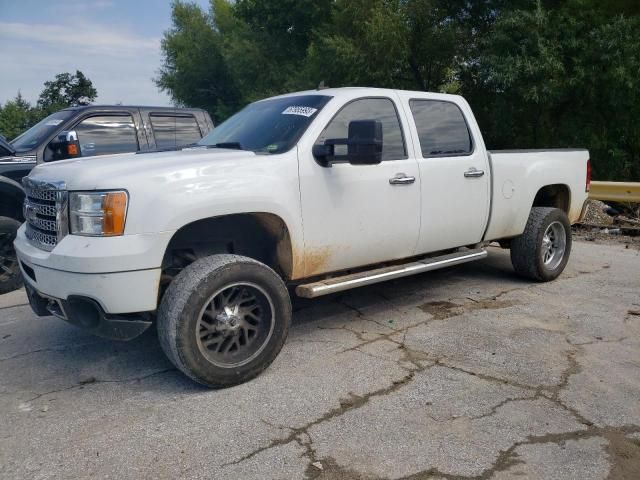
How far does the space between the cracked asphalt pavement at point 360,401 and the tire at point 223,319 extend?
168 millimetres

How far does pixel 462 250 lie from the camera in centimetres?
566

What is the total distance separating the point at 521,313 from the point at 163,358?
10.2ft

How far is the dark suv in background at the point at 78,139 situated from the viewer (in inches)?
248

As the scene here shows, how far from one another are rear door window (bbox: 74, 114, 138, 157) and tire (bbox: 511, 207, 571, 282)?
4704mm

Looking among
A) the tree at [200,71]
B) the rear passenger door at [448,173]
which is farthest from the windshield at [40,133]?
the tree at [200,71]

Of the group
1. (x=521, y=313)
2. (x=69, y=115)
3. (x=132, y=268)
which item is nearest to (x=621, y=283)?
(x=521, y=313)

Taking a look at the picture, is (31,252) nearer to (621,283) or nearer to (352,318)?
(352,318)

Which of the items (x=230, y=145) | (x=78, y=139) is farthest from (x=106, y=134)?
(x=230, y=145)

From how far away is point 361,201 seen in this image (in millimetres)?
4406

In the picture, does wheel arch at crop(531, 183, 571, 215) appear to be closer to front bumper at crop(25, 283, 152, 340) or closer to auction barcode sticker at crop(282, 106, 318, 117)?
auction barcode sticker at crop(282, 106, 318, 117)

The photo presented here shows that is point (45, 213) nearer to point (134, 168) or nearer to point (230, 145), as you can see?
point (134, 168)

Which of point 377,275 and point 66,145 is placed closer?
point 377,275

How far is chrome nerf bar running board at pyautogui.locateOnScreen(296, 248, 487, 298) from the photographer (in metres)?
4.19

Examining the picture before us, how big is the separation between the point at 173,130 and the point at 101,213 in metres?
4.36
